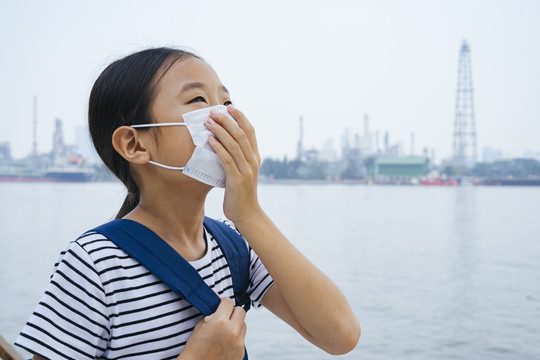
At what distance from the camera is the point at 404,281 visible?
1004 centimetres

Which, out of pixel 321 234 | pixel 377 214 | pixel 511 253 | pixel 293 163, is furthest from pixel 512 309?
pixel 293 163

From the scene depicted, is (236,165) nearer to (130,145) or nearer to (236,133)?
(236,133)

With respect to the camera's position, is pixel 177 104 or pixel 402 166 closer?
pixel 177 104

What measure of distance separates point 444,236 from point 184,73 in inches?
683

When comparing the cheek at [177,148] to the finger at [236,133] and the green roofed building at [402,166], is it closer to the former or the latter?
the finger at [236,133]

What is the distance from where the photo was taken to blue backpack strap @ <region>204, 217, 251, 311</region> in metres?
0.81

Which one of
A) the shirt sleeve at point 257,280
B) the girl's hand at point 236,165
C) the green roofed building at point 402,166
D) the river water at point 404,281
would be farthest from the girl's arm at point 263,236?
the green roofed building at point 402,166

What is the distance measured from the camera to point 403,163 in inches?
2000

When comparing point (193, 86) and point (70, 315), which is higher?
point (193, 86)

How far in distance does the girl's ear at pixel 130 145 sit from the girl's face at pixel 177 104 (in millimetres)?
13

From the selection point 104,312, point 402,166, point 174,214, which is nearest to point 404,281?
point 174,214

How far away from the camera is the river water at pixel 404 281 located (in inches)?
263

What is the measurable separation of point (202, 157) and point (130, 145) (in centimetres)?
12

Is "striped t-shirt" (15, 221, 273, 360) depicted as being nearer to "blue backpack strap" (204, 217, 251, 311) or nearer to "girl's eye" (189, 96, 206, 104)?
"blue backpack strap" (204, 217, 251, 311)
